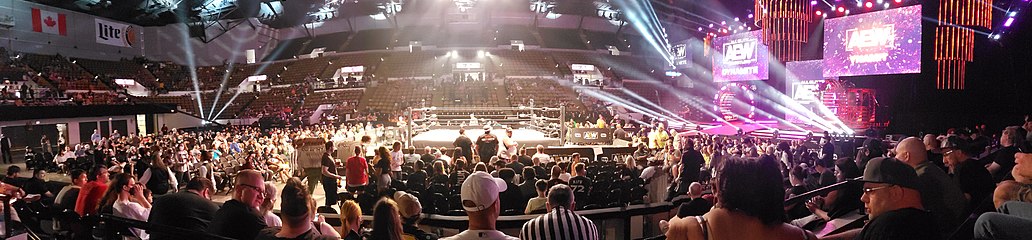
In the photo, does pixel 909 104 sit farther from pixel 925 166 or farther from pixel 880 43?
pixel 925 166

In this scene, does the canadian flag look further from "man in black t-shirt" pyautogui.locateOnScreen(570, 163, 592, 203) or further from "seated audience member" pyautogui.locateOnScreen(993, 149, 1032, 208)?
"seated audience member" pyautogui.locateOnScreen(993, 149, 1032, 208)

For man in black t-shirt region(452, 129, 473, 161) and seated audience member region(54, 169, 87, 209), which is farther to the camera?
man in black t-shirt region(452, 129, 473, 161)

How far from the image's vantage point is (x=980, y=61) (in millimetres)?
13938

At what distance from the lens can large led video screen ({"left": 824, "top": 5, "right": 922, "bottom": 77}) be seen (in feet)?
46.2

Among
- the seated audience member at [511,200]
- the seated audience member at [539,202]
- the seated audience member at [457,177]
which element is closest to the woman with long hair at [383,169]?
the seated audience member at [457,177]

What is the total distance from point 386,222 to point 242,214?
0.87 metres

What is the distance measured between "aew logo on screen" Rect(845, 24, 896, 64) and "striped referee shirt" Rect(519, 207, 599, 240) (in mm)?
15267

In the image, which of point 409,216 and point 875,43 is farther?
point 875,43

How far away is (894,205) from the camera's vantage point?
2076 mm

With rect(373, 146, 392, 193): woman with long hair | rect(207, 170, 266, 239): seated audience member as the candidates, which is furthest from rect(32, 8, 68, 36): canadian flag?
rect(207, 170, 266, 239): seated audience member

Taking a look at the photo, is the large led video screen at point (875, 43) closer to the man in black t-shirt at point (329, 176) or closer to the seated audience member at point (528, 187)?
the seated audience member at point (528, 187)

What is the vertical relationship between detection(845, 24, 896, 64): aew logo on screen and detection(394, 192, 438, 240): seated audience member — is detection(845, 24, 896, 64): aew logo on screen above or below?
above

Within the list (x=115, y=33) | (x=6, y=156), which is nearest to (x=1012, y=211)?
(x=6, y=156)

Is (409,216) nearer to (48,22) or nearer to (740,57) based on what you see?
(740,57)
